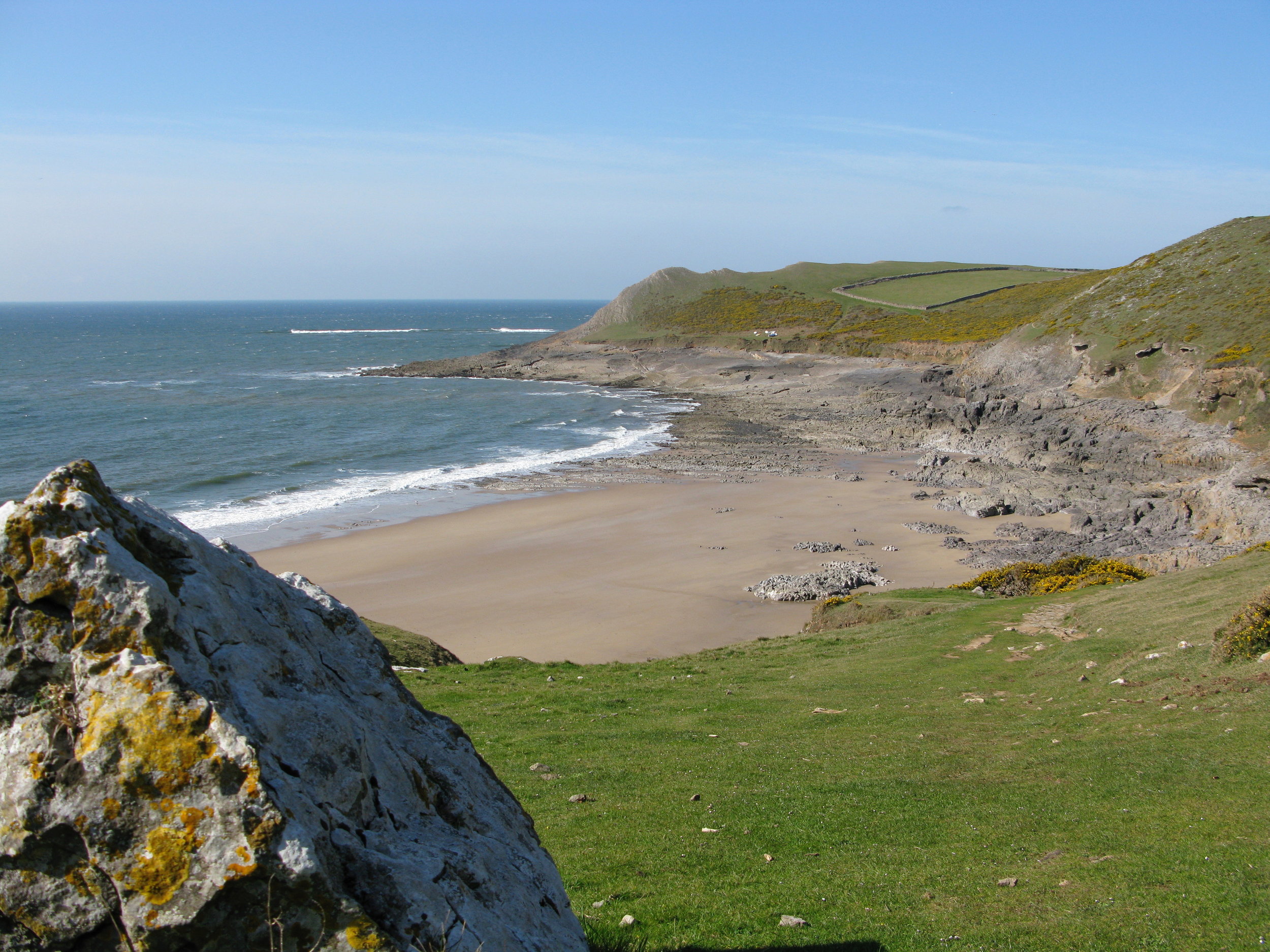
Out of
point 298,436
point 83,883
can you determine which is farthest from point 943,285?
point 83,883

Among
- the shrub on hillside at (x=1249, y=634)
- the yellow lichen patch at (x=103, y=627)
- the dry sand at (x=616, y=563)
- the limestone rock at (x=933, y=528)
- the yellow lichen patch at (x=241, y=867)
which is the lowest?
the dry sand at (x=616, y=563)

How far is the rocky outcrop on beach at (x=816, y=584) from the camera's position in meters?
35.2

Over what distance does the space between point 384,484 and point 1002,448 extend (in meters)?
47.3

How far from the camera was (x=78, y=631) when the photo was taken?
17.1 feet

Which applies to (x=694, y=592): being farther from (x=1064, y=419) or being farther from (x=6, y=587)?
(x=1064, y=419)

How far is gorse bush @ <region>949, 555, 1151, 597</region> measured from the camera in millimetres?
28469

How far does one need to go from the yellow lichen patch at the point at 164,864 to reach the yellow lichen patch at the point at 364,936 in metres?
0.98

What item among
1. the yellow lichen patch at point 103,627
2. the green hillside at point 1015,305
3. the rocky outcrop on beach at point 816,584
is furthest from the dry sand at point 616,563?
the green hillside at point 1015,305

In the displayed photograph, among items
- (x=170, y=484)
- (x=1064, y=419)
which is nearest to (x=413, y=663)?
(x=170, y=484)

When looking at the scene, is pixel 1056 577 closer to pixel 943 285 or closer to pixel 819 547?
pixel 819 547

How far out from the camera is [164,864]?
15.7ft

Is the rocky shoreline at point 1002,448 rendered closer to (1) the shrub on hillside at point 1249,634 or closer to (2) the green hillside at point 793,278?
(1) the shrub on hillside at point 1249,634

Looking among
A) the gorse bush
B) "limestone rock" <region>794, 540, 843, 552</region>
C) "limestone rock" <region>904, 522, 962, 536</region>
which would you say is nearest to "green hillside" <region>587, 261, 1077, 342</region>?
"limestone rock" <region>904, 522, 962, 536</region>

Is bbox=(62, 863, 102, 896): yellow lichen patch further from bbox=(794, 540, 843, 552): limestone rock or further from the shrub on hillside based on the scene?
bbox=(794, 540, 843, 552): limestone rock
